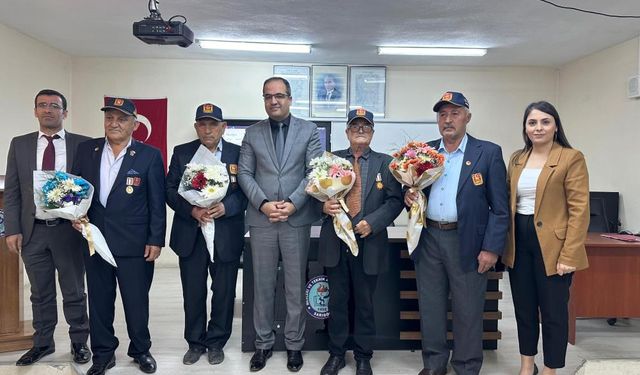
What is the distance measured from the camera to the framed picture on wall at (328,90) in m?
6.46

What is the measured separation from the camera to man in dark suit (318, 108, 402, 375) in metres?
2.83

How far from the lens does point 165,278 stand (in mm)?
5867

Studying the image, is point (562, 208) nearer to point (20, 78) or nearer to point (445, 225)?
point (445, 225)

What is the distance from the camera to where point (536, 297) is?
2713 millimetres

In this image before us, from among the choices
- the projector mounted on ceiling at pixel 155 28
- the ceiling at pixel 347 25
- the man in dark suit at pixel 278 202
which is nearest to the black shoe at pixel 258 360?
the man in dark suit at pixel 278 202

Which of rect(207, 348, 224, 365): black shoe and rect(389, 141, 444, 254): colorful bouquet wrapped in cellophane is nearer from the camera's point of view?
rect(389, 141, 444, 254): colorful bouquet wrapped in cellophane

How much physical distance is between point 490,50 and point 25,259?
524cm

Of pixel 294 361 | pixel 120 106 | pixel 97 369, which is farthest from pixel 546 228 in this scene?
pixel 97 369

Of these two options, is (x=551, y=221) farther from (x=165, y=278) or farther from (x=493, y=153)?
(x=165, y=278)

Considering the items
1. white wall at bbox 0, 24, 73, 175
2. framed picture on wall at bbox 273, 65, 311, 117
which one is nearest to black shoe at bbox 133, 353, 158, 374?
white wall at bbox 0, 24, 73, 175

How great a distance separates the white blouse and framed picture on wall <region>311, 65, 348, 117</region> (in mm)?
4053

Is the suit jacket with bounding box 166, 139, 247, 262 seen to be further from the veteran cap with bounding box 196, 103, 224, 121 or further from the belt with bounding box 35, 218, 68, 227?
the belt with bounding box 35, 218, 68, 227

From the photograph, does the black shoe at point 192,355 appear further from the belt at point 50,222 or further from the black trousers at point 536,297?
the black trousers at point 536,297

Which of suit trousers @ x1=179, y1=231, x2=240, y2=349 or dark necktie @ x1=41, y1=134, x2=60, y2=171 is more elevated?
dark necktie @ x1=41, y1=134, x2=60, y2=171
